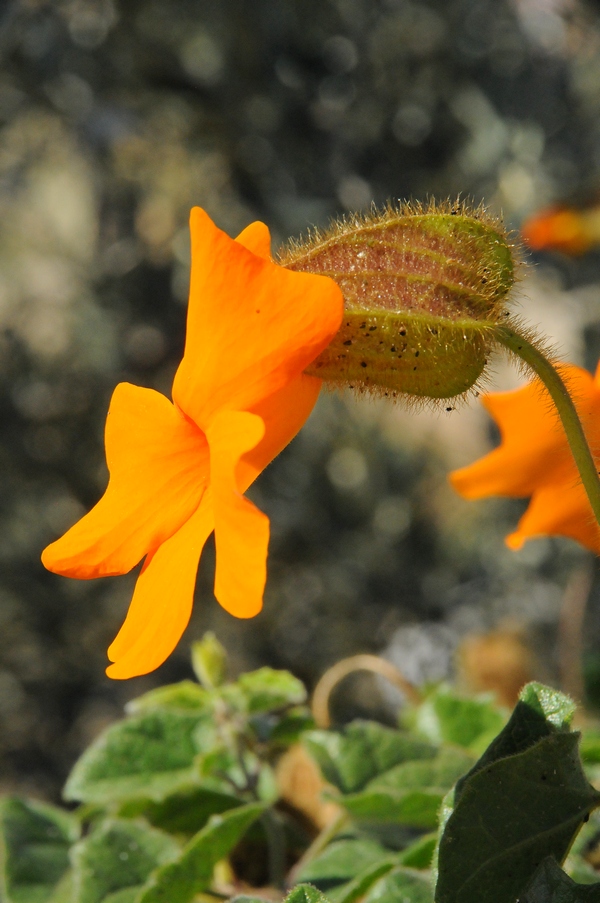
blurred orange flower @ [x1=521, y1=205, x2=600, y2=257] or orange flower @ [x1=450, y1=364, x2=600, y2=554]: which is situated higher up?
orange flower @ [x1=450, y1=364, x2=600, y2=554]

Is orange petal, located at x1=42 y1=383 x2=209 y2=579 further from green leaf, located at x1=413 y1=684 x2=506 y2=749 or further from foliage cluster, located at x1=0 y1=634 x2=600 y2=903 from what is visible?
green leaf, located at x1=413 y1=684 x2=506 y2=749

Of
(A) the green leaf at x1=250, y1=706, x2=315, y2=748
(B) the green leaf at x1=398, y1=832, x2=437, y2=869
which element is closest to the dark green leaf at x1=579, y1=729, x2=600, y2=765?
(B) the green leaf at x1=398, y1=832, x2=437, y2=869

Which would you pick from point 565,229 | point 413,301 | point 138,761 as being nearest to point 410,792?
point 138,761

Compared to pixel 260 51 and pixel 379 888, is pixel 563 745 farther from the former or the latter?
pixel 260 51

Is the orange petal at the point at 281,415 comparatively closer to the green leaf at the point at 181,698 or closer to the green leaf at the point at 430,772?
the green leaf at the point at 430,772

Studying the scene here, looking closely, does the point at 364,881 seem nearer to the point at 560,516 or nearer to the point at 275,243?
the point at 560,516

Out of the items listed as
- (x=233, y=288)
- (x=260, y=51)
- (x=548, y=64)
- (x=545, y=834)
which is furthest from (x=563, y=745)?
(x=548, y=64)
